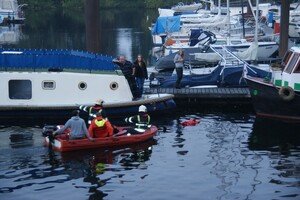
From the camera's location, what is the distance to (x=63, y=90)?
81.0 ft

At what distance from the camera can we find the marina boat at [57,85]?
2439 cm

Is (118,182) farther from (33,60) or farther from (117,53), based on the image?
(117,53)

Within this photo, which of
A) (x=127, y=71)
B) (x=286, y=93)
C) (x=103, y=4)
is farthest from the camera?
(x=103, y=4)

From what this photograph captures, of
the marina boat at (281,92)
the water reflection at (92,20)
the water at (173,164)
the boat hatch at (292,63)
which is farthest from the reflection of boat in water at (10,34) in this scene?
the boat hatch at (292,63)

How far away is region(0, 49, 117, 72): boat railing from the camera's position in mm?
24609

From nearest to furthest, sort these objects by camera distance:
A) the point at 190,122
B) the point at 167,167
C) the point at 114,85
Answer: the point at 167,167, the point at 190,122, the point at 114,85

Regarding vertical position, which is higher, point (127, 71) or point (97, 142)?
point (127, 71)

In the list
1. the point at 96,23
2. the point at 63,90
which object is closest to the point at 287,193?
the point at 63,90

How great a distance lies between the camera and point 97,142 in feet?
67.4

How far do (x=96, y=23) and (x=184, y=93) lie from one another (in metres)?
5.24

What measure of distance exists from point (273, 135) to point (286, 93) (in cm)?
196

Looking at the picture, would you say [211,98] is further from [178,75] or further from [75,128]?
[75,128]

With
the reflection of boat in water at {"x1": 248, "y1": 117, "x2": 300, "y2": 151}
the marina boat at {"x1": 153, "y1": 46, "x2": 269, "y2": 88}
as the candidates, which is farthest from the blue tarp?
the reflection of boat in water at {"x1": 248, "y1": 117, "x2": 300, "y2": 151}

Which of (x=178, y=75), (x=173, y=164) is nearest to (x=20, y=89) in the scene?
(x=178, y=75)
